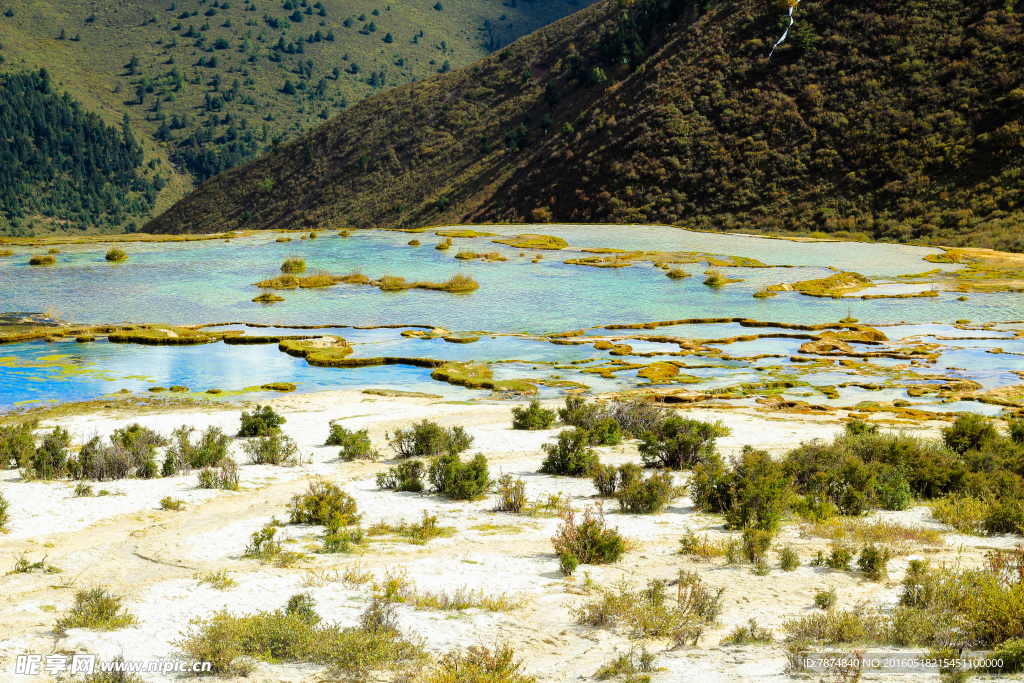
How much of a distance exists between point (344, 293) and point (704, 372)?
86.5 ft

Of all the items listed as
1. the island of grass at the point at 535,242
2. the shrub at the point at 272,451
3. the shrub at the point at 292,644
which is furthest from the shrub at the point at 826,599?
the island of grass at the point at 535,242

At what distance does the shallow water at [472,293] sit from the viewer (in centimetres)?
4150

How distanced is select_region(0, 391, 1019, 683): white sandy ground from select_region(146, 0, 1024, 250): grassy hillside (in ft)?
191

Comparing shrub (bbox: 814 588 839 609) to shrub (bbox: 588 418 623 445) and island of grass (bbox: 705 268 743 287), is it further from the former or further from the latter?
island of grass (bbox: 705 268 743 287)

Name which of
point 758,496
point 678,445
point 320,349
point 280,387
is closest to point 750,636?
point 758,496

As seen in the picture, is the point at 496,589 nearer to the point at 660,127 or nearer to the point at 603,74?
the point at 660,127

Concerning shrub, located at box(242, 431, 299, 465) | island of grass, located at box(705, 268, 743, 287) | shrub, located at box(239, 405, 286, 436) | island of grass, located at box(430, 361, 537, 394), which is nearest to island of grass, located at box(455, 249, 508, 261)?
island of grass, located at box(705, 268, 743, 287)

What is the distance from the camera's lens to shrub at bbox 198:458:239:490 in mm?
16297

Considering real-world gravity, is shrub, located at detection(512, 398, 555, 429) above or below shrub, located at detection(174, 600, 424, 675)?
below

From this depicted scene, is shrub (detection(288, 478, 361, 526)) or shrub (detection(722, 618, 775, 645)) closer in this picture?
shrub (detection(722, 618, 775, 645))

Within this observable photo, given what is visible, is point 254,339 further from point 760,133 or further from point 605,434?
point 760,133

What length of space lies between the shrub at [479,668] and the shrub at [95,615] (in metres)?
3.75

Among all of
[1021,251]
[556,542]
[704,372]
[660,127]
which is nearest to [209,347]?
[704,372]

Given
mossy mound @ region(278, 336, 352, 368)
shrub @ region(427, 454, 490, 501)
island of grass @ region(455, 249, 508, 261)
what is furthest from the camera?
island of grass @ region(455, 249, 508, 261)
